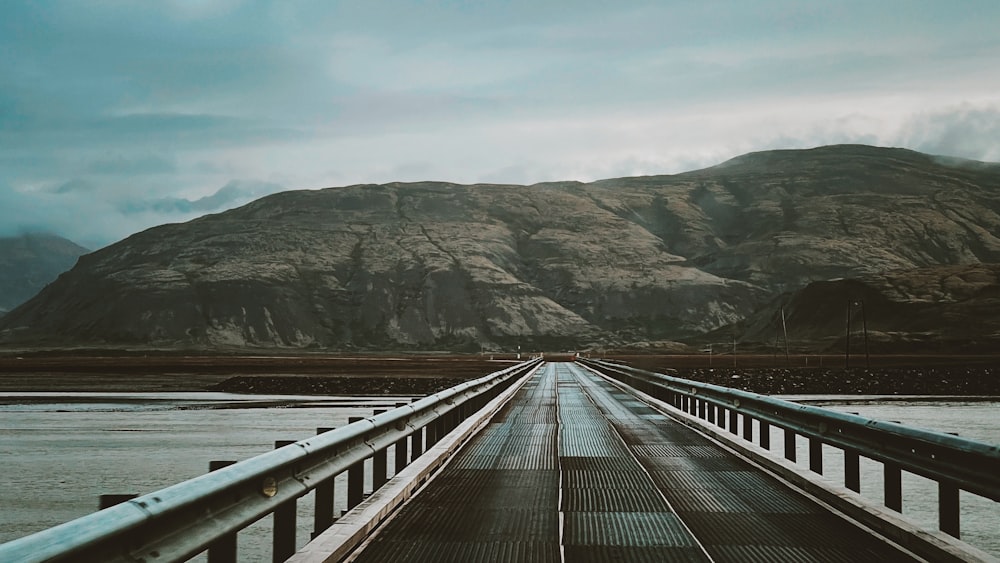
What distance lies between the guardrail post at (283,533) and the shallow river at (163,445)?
190 inches

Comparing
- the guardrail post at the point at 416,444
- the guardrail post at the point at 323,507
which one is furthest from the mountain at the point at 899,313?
the guardrail post at the point at 323,507

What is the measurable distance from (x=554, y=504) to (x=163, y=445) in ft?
51.2

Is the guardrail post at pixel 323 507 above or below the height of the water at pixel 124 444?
above

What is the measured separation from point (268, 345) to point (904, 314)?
11148 cm

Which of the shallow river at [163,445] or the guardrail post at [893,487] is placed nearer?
the guardrail post at [893,487]

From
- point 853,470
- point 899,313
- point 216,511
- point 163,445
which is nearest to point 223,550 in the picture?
point 216,511

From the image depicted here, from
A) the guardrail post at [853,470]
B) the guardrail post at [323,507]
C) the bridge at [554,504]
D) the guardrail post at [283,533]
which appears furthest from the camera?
the guardrail post at [853,470]

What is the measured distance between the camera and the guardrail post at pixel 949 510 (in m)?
7.49

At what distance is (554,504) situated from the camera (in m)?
9.91

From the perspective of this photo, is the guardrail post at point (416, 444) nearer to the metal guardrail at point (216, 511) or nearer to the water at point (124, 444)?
the water at point (124, 444)

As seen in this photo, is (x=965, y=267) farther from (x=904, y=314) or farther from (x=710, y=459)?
(x=710, y=459)

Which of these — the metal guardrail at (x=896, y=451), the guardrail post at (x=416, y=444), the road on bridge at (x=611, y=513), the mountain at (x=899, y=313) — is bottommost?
the road on bridge at (x=611, y=513)

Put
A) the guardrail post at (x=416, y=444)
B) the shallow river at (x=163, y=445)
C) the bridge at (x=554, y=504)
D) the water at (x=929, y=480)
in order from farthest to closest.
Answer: the shallow river at (x=163, y=445)
the guardrail post at (x=416, y=444)
the water at (x=929, y=480)
the bridge at (x=554, y=504)

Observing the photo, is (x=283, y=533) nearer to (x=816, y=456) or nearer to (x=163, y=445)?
(x=816, y=456)
